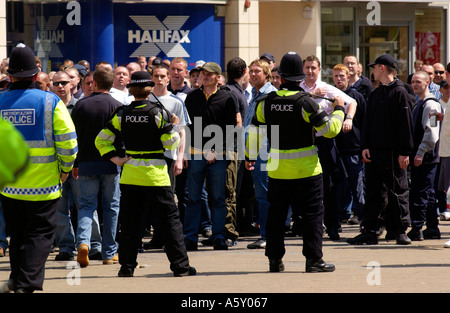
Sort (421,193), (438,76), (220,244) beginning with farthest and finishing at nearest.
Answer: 1. (438,76)
2. (421,193)
3. (220,244)

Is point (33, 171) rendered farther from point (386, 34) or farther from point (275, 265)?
point (386, 34)

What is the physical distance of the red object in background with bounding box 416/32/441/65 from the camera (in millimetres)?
25219

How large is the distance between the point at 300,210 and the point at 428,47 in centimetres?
1813

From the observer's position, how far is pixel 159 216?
820 centimetres

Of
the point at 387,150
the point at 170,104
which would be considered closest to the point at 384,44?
the point at 387,150

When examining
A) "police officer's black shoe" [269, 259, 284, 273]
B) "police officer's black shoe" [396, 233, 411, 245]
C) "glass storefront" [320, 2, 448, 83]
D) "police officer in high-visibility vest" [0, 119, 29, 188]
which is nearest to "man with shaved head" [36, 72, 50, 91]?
"police officer's black shoe" [269, 259, 284, 273]

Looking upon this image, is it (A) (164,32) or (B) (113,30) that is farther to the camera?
(A) (164,32)

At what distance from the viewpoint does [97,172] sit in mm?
9125

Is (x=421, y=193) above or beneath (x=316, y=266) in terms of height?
above

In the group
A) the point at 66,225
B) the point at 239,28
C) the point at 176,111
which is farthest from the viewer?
the point at 239,28

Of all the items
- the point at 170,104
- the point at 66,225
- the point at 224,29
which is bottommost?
the point at 66,225

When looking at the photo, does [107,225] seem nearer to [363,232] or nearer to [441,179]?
[363,232]

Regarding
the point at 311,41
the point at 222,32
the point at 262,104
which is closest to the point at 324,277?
the point at 262,104
